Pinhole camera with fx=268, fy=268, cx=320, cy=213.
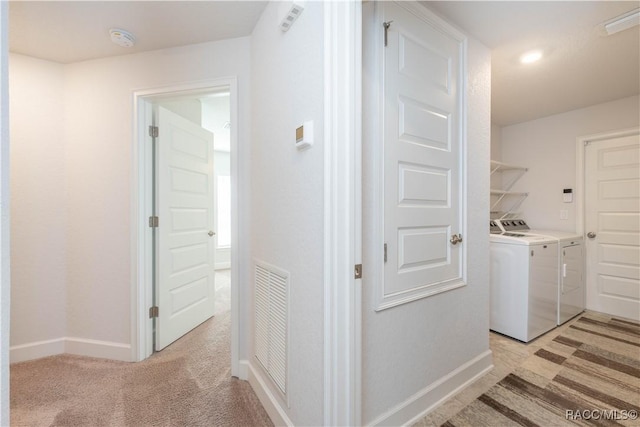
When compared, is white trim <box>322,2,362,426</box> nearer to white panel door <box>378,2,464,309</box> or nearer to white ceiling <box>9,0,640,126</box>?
white panel door <box>378,2,464,309</box>

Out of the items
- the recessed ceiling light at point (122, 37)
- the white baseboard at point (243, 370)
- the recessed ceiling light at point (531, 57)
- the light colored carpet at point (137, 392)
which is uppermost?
the recessed ceiling light at point (531, 57)

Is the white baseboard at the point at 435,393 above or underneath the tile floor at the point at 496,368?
above

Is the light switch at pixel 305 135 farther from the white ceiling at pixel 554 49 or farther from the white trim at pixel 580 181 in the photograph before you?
the white trim at pixel 580 181

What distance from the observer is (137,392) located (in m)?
1.73

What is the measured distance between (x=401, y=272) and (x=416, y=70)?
1141mm

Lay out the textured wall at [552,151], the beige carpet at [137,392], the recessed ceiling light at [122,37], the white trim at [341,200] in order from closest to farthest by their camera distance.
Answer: the white trim at [341,200] → the beige carpet at [137,392] → the recessed ceiling light at [122,37] → the textured wall at [552,151]

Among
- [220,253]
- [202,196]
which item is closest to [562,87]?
[202,196]

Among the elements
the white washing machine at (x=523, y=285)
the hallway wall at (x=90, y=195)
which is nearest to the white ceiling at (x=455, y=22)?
the hallway wall at (x=90, y=195)

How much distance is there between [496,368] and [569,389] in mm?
409

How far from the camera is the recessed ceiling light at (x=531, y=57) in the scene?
2072mm

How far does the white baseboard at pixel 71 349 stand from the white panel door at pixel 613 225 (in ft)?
15.9

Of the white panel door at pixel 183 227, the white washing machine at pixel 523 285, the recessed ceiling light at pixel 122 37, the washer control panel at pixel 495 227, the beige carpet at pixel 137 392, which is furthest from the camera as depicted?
the washer control panel at pixel 495 227

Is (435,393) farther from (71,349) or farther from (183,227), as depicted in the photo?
(71,349)

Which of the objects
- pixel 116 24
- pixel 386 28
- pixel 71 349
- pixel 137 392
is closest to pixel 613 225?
pixel 386 28
